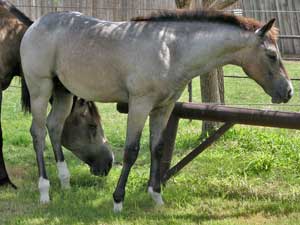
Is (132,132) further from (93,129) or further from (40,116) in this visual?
(93,129)

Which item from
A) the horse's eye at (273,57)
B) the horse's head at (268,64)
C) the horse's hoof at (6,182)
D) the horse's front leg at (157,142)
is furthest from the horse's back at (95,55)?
the horse's hoof at (6,182)

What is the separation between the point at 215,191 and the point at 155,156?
0.79 meters

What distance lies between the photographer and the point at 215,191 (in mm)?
6379

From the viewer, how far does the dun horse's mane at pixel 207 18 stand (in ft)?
17.9

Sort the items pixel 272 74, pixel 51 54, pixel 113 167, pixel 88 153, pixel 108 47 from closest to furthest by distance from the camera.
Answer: pixel 272 74
pixel 108 47
pixel 51 54
pixel 88 153
pixel 113 167

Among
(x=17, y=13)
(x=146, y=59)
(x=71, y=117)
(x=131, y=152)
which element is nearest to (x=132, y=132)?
(x=131, y=152)

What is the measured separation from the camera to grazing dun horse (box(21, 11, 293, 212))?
5398 mm

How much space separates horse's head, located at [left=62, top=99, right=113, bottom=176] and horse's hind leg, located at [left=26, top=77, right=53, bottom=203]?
2.23 ft

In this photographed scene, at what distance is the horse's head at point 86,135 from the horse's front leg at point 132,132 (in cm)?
130

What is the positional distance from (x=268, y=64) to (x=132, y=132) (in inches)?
52.7

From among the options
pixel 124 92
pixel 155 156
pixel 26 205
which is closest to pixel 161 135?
pixel 155 156

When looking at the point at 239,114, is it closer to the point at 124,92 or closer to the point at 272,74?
the point at 272,74

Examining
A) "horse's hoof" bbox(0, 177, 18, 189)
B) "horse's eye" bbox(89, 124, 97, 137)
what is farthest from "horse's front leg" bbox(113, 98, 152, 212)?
"horse's hoof" bbox(0, 177, 18, 189)

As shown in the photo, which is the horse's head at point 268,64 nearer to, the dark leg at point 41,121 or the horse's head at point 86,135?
the dark leg at point 41,121
